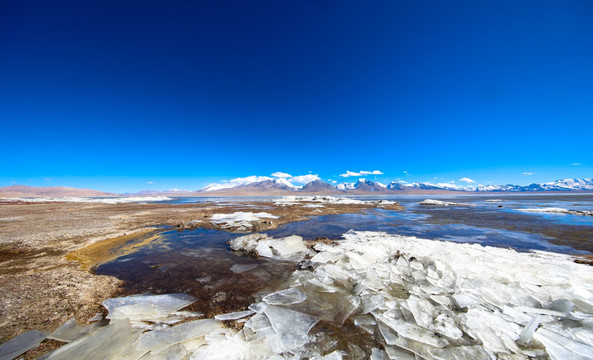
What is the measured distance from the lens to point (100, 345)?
11.7 ft

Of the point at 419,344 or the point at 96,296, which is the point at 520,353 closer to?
the point at 419,344

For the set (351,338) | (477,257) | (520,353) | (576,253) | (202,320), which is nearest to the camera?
(520,353)

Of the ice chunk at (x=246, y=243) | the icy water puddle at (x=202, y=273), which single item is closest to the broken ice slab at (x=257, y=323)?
the icy water puddle at (x=202, y=273)

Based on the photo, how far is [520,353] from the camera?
11.3ft

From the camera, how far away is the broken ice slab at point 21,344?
3424 millimetres

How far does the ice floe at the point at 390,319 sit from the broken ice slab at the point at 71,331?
35 cm

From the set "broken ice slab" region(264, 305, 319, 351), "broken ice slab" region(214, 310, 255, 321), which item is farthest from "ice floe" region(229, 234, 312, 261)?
"broken ice slab" region(214, 310, 255, 321)

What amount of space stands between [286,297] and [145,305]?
10.9 ft

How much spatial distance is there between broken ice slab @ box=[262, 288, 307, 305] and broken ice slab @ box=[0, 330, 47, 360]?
4.10 meters

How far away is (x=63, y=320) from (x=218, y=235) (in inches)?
363

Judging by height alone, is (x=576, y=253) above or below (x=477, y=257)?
below

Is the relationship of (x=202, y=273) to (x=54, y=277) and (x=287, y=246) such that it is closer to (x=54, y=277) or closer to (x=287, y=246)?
(x=287, y=246)

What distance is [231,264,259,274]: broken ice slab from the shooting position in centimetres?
760

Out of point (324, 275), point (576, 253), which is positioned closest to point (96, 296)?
point (324, 275)
